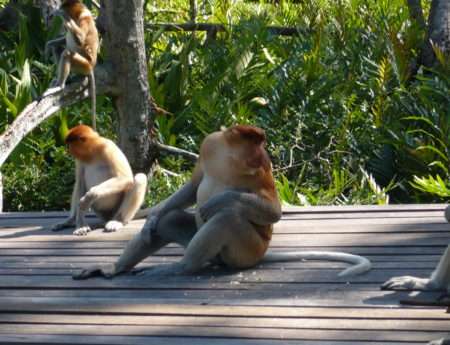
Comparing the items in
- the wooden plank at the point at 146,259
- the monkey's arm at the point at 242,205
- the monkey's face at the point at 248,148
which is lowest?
the wooden plank at the point at 146,259

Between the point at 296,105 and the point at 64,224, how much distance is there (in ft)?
12.4

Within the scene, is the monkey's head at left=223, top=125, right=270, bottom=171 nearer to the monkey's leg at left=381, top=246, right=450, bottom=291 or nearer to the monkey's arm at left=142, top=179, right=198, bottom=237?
the monkey's arm at left=142, top=179, right=198, bottom=237

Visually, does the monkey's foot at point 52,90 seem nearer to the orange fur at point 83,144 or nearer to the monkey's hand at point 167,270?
the orange fur at point 83,144

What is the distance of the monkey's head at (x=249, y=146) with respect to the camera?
181 inches

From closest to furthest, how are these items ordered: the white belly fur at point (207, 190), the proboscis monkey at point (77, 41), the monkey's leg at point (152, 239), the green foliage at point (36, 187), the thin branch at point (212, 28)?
1. the white belly fur at point (207, 190)
2. the monkey's leg at point (152, 239)
3. the proboscis monkey at point (77, 41)
4. the green foliage at point (36, 187)
5. the thin branch at point (212, 28)

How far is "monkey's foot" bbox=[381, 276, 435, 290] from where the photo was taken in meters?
4.23

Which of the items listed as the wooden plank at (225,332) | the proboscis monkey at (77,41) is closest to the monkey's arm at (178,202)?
the wooden plank at (225,332)

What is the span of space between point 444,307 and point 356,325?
1.36 ft

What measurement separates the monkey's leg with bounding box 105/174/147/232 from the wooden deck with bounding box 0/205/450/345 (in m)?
0.15

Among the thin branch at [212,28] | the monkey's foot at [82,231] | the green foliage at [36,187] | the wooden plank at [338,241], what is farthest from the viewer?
the thin branch at [212,28]

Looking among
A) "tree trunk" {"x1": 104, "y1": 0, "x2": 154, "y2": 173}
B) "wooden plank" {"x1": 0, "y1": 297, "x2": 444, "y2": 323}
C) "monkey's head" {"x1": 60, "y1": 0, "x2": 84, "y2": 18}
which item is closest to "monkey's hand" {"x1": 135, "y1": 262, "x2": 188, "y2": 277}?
"wooden plank" {"x1": 0, "y1": 297, "x2": 444, "y2": 323}

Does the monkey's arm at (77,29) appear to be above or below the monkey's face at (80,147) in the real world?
above

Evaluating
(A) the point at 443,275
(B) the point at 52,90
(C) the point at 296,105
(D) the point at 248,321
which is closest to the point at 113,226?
(B) the point at 52,90

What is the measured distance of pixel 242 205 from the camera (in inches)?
180
